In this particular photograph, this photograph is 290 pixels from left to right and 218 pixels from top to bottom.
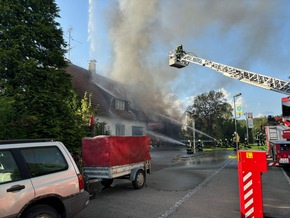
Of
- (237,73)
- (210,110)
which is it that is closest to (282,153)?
(237,73)

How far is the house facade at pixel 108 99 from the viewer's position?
21609 mm

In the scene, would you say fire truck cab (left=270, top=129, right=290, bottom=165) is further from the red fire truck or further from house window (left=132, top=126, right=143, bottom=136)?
house window (left=132, top=126, right=143, bottom=136)

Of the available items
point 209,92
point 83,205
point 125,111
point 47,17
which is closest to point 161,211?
point 83,205

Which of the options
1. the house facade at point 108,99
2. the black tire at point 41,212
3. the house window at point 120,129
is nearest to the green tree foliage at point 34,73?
the black tire at point 41,212

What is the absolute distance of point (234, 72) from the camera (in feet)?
58.1

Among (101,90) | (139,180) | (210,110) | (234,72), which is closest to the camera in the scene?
(139,180)

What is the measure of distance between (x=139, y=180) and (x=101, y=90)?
50.1ft

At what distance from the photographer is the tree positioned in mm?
52031

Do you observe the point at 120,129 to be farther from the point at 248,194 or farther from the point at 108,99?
the point at 248,194

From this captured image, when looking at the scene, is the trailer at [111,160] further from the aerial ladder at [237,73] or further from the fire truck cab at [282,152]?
the aerial ladder at [237,73]

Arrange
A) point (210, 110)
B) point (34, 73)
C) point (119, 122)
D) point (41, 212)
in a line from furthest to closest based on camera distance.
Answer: point (210, 110), point (119, 122), point (34, 73), point (41, 212)

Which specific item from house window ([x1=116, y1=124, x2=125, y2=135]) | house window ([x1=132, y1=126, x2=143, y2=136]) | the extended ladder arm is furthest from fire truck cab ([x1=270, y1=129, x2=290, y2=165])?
house window ([x1=132, y1=126, x2=143, y2=136])

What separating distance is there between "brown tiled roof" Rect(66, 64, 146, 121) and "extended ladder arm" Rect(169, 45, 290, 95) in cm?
446

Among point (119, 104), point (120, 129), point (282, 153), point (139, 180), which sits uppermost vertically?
point (119, 104)
